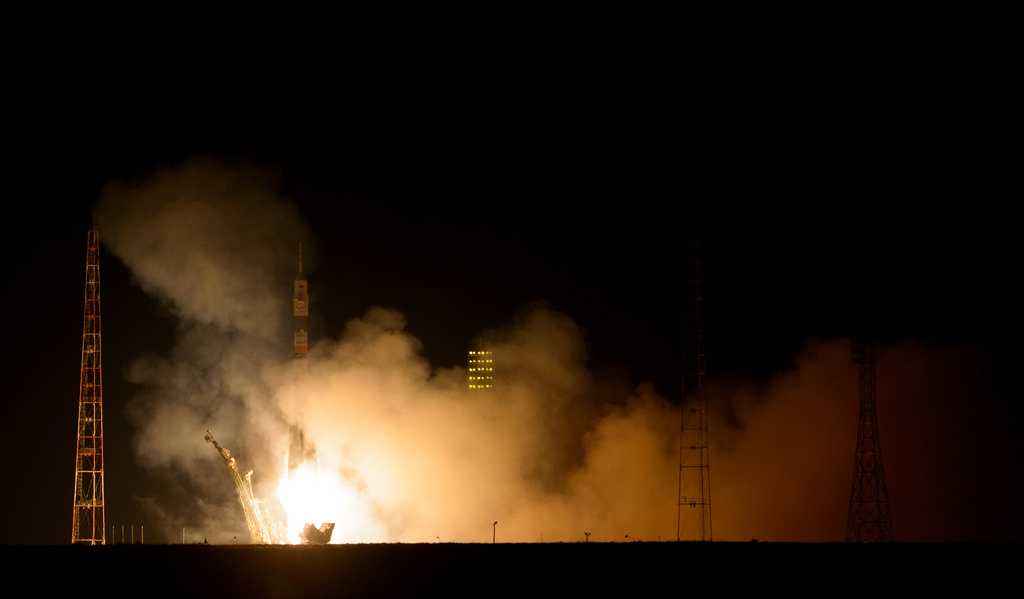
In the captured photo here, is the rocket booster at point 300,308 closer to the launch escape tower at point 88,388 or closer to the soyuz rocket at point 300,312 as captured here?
the soyuz rocket at point 300,312

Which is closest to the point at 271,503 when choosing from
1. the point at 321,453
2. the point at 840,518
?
the point at 321,453

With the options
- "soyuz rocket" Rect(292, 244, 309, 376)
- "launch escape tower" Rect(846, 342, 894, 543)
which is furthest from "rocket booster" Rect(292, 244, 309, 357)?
"launch escape tower" Rect(846, 342, 894, 543)

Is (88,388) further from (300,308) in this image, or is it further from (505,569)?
(505,569)

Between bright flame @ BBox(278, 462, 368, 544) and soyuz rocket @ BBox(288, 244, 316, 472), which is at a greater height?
soyuz rocket @ BBox(288, 244, 316, 472)

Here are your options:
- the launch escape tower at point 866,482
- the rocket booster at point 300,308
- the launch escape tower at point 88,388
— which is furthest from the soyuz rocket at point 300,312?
the launch escape tower at point 866,482

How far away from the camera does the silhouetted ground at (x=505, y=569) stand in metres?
41.6

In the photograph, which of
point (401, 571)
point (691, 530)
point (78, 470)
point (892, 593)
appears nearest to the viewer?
point (892, 593)

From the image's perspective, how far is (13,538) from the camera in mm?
68938

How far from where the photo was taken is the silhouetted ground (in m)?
41.6

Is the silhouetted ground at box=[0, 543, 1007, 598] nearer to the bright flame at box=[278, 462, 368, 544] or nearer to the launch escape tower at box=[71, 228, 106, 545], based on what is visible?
the launch escape tower at box=[71, 228, 106, 545]

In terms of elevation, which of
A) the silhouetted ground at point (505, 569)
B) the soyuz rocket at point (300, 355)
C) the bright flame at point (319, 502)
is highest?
the soyuz rocket at point (300, 355)

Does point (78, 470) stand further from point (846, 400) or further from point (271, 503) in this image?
point (846, 400)

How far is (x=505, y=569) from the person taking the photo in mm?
44312

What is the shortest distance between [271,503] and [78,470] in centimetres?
812
